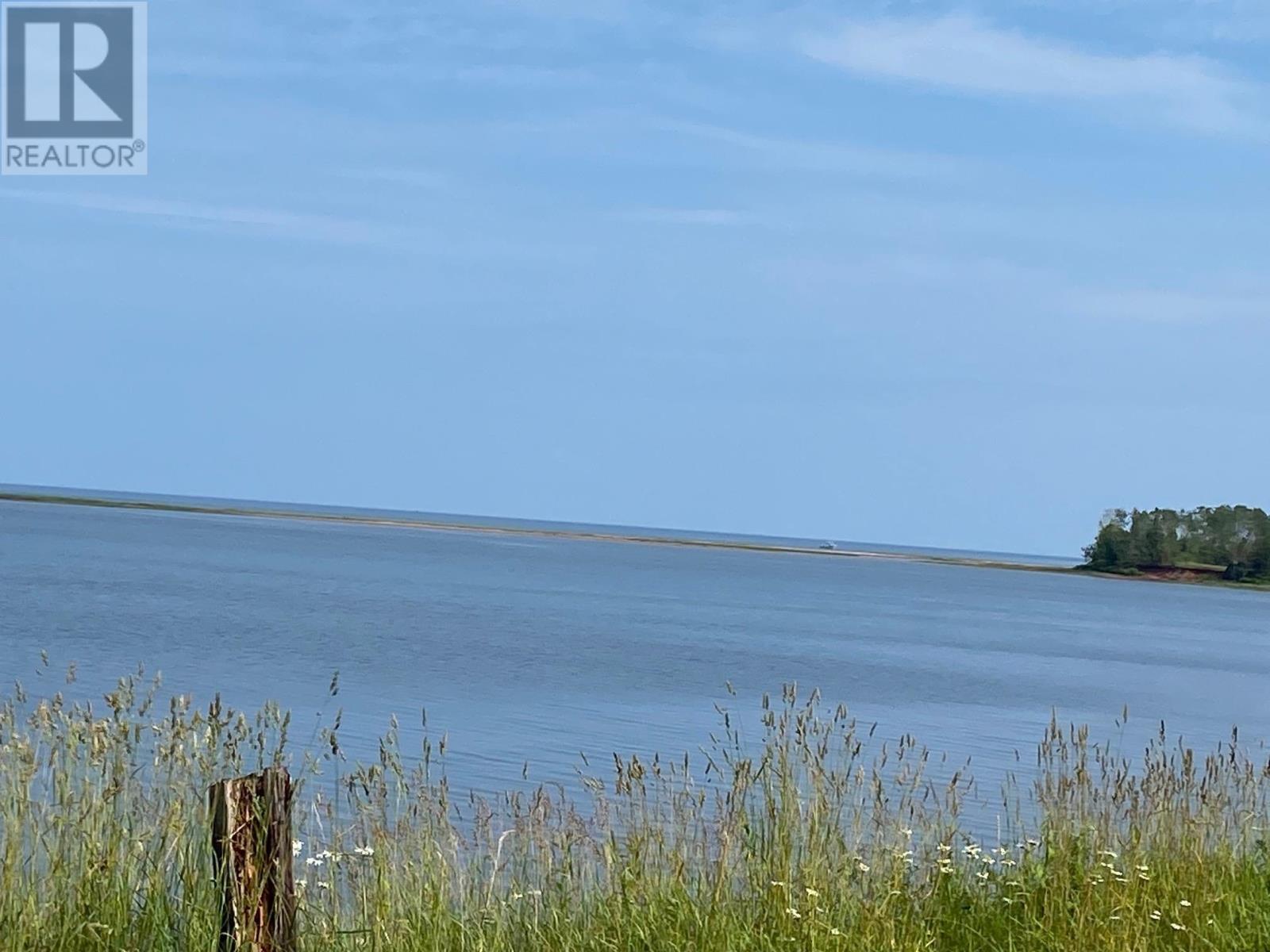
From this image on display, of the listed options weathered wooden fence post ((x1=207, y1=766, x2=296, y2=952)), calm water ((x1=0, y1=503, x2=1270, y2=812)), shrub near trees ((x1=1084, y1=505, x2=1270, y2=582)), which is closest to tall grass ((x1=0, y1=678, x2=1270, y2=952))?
weathered wooden fence post ((x1=207, y1=766, x2=296, y2=952))

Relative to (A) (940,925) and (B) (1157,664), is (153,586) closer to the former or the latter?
(B) (1157,664)

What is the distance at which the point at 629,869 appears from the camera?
7.43 m

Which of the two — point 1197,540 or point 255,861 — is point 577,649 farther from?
point 1197,540

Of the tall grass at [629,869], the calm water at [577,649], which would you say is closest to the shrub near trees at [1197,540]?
the calm water at [577,649]

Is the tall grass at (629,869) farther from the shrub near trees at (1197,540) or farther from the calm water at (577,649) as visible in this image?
the shrub near trees at (1197,540)

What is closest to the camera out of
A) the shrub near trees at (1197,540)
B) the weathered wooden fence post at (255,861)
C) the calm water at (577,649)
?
the weathered wooden fence post at (255,861)

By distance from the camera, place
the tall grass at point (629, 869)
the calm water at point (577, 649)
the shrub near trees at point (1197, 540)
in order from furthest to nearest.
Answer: the shrub near trees at point (1197, 540) → the calm water at point (577, 649) → the tall grass at point (629, 869)

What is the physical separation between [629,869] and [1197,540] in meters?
136

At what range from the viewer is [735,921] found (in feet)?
23.2

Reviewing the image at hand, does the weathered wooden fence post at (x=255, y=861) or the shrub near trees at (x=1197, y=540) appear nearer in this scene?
the weathered wooden fence post at (x=255, y=861)

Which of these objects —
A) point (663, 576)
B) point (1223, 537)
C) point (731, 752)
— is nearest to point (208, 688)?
point (731, 752)

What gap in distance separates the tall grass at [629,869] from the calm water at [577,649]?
27.7 feet

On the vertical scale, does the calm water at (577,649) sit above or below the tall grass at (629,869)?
below

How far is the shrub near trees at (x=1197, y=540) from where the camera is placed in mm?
128000
